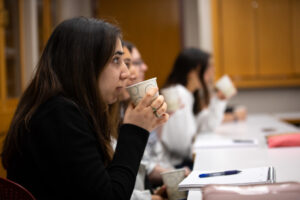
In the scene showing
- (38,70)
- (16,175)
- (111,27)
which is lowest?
(16,175)

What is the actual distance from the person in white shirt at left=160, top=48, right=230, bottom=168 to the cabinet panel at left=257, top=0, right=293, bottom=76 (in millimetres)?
1439

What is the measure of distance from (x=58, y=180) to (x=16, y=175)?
6.6 inches

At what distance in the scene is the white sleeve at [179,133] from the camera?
231 centimetres

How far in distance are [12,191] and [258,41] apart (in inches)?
147

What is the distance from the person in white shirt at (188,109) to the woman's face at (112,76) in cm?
129

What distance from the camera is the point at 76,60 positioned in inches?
38.1

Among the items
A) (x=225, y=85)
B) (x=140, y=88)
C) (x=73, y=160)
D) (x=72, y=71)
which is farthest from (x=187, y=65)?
(x=73, y=160)

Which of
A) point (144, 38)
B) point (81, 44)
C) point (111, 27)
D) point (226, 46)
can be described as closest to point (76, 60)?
point (81, 44)

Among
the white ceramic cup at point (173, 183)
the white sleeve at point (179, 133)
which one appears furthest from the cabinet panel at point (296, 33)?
the white ceramic cup at point (173, 183)

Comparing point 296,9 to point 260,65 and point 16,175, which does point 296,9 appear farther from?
point 16,175

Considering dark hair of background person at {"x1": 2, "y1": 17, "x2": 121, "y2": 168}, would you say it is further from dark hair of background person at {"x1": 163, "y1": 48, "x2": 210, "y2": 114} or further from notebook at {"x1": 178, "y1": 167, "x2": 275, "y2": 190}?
dark hair of background person at {"x1": 163, "y1": 48, "x2": 210, "y2": 114}

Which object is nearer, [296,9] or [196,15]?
[296,9]

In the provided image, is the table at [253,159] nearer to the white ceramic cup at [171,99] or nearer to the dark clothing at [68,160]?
the white ceramic cup at [171,99]

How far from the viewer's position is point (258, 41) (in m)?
4.08
